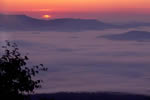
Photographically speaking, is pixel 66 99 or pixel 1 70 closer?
pixel 1 70

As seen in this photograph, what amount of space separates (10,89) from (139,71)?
65.9 m

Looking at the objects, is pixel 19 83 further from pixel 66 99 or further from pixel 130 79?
pixel 130 79

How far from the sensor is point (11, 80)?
7.70m

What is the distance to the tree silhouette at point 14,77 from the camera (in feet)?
24.6

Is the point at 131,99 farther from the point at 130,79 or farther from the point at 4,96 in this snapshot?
the point at 130,79

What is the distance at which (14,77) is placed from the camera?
7746mm

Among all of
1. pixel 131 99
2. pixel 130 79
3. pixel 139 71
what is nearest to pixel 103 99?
pixel 131 99

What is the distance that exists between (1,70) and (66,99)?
21.1 m

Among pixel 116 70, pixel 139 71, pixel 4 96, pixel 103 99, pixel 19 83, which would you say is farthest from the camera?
pixel 116 70

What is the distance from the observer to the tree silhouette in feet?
24.6

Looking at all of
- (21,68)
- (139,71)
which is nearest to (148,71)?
(139,71)

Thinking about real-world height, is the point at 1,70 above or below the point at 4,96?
above

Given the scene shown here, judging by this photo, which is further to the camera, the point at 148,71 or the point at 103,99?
the point at 148,71

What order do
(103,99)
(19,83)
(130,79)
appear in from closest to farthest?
(19,83)
(103,99)
(130,79)
